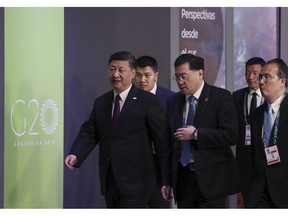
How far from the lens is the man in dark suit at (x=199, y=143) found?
434 centimetres

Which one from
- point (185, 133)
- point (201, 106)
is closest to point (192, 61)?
point (201, 106)

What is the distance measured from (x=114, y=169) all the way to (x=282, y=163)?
1.25 meters

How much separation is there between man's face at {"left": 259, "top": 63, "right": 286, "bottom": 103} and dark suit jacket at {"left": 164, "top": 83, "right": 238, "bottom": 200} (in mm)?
268

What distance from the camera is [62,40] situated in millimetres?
5891

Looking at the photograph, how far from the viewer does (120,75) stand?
4.75m

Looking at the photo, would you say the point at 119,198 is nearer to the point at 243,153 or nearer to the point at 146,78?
the point at 146,78

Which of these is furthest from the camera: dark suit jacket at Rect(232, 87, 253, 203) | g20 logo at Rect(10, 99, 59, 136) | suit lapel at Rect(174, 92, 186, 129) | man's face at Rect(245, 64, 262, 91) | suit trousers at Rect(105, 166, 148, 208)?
man's face at Rect(245, 64, 262, 91)

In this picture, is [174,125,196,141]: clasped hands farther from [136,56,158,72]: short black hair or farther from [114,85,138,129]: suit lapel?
[136,56,158,72]: short black hair

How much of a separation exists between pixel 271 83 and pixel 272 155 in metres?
0.53

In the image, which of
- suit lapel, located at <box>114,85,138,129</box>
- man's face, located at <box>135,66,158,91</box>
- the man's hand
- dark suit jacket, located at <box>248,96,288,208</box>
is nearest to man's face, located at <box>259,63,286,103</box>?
dark suit jacket, located at <box>248,96,288,208</box>

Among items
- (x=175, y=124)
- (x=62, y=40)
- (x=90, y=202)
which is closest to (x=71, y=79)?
(x=62, y=40)

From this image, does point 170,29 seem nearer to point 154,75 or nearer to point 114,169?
point 154,75

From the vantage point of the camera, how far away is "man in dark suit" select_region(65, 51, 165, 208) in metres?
4.68

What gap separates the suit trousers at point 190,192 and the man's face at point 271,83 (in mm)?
740
